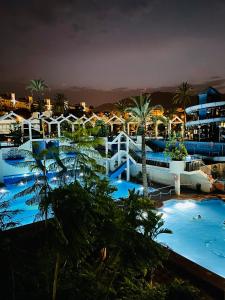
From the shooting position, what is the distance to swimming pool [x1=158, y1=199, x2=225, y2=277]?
40.0 feet

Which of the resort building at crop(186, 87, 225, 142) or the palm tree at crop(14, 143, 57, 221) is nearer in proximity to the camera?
the palm tree at crop(14, 143, 57, 221)

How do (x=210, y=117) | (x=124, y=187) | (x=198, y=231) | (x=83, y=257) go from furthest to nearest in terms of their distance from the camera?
1. (x=210, y=117)
2. (x=124, y=187)
3. (x=198, y=231)
4. (x=83, y=257)

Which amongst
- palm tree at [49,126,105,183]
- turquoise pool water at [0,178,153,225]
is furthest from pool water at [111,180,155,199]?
palm tree at [49,126,105,183]

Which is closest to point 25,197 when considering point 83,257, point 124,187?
point 124,187

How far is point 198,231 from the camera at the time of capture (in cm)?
1495

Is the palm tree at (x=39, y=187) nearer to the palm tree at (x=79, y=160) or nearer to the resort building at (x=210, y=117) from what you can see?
the palm tree at (x=79, y=160)

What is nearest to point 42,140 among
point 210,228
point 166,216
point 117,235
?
point 166,216

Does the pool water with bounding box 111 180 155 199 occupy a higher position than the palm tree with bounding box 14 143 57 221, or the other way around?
the palm tree with bounding box 14 143 57 221

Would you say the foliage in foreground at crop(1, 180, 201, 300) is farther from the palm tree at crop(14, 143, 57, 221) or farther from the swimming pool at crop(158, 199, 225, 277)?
the swimming pool at crop(158, 199, 225, 277)

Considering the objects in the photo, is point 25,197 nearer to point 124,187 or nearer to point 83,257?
point 124,187

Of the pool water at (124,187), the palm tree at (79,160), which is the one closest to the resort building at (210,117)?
the pool water at (124,187)

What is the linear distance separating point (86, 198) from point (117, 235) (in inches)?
49.1

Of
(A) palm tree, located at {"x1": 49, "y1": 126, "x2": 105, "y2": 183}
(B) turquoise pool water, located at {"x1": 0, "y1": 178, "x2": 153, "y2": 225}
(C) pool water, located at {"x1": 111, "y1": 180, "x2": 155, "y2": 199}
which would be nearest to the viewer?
(A) palm tree, located at {"x1": 49, "y1": 126, "x2": 105, "y2": 183}

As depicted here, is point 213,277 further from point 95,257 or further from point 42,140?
point 42,140
